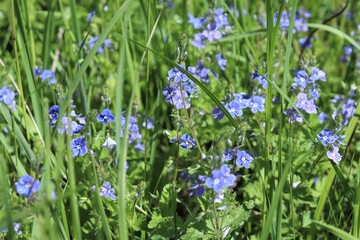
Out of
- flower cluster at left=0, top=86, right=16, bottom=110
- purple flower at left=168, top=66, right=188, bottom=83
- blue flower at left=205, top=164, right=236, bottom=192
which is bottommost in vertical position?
blue flower at left=205, top=164, right=236, bottom=192

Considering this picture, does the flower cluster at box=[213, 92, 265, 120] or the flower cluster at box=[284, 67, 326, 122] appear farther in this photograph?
the flower cluster at box=[284, 67, 326, 122]

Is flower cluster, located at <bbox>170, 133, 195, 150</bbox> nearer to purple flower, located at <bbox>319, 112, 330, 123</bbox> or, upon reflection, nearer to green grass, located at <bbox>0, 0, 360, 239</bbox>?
green grass, located at <bbox>0, 0, 360, 239</bbox>

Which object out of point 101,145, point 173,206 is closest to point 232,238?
point 173,206

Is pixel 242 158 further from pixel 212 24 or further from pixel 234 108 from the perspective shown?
pixel 212 24

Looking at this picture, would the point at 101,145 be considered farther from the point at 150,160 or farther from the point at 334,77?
the point at 334,77

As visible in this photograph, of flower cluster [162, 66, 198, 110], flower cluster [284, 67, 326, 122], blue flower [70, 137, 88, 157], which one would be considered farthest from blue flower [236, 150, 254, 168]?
blue flower [70, 137, 88, 157]
